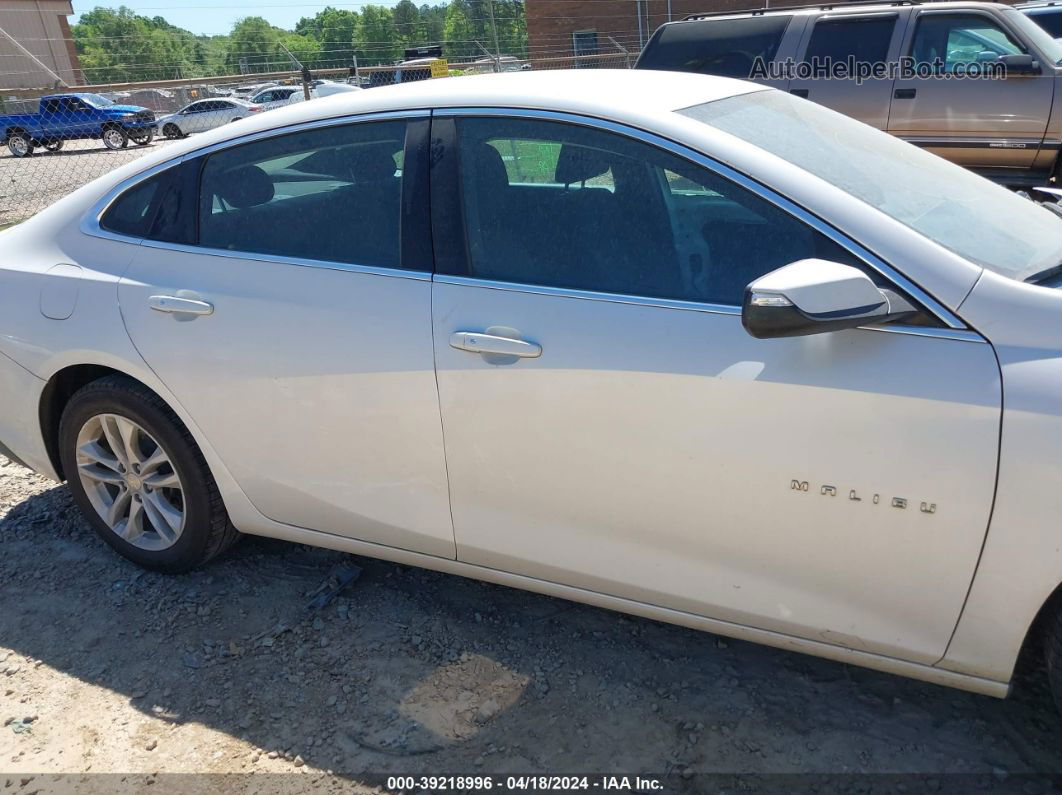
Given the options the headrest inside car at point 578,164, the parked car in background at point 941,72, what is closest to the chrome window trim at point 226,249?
the headrest inside car at point 578,164

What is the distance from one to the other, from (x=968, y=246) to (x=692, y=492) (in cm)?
90

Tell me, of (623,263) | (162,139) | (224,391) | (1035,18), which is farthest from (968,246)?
(162,139)

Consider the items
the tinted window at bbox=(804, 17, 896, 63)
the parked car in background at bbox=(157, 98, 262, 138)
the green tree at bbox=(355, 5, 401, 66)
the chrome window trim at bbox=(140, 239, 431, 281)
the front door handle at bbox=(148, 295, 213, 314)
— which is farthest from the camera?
the green tree at bbox=(355, 5, 401, 66)

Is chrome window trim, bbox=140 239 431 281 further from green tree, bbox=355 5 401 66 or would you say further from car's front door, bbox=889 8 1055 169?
green tree, bbox=355 5 401 66

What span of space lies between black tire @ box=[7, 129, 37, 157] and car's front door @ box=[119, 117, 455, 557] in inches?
1111

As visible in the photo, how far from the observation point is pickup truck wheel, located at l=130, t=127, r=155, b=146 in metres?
26.7

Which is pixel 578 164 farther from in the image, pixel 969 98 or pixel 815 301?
pixel 969 98

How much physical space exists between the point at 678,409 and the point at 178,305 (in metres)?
1.63

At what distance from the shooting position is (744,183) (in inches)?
88.0

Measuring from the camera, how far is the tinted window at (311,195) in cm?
271

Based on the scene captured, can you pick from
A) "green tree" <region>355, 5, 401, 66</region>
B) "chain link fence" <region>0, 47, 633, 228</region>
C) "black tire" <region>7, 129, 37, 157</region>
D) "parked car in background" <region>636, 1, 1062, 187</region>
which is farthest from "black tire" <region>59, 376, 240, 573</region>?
"green tree" <region>355, 5, 401, 66</region>

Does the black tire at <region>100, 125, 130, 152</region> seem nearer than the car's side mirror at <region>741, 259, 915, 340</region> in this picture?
No

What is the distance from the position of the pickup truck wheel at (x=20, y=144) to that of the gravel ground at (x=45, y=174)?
244 millimetres

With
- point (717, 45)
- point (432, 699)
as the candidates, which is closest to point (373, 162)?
point (432, 699)
